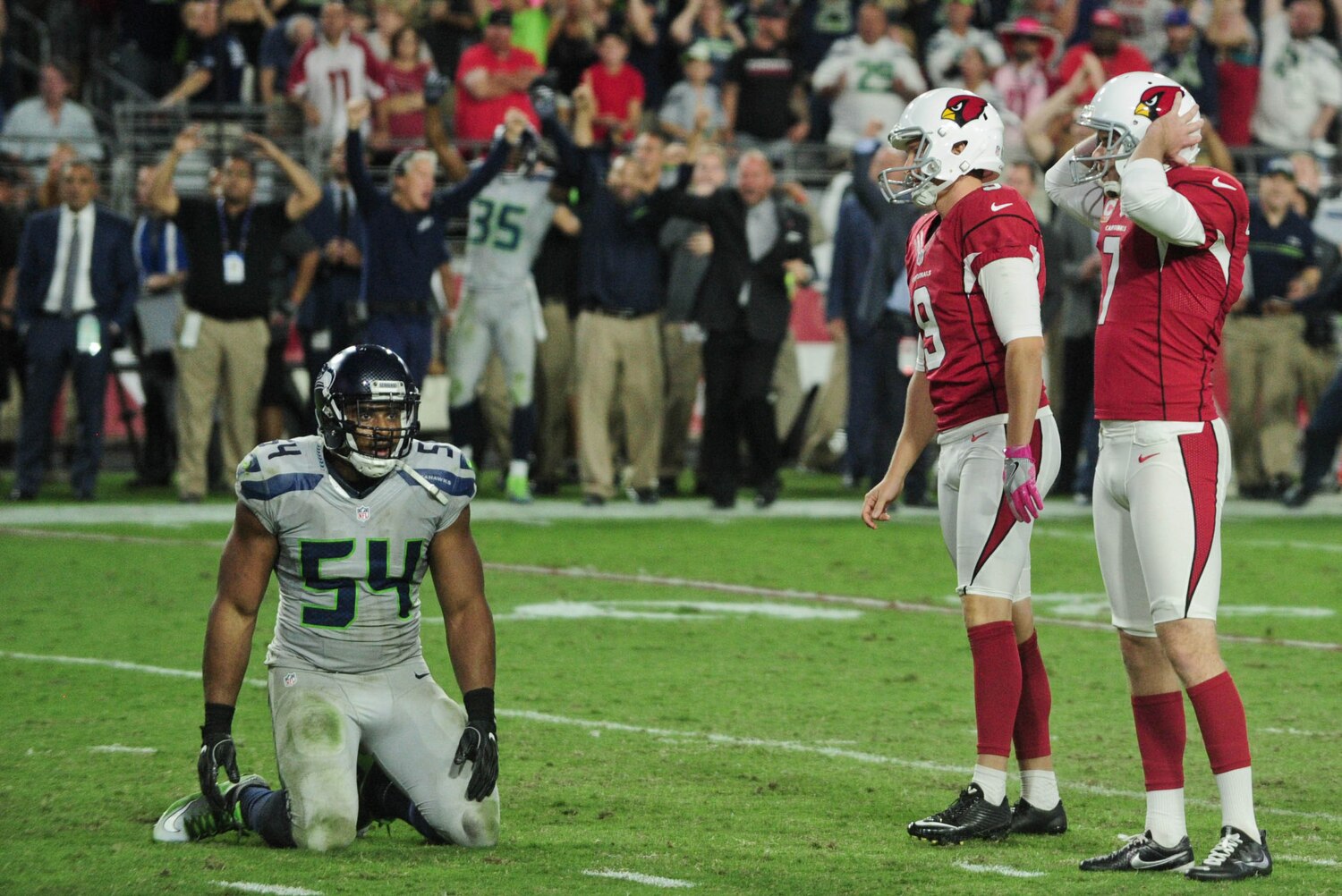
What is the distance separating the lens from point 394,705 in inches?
212

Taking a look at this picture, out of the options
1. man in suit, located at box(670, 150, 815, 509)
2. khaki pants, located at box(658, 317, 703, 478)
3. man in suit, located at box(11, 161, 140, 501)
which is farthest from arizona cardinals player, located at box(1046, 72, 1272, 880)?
man in suit, located at box(11, 161, 140, 501)

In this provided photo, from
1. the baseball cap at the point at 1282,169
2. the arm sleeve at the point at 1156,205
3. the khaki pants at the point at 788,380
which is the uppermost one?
the baseball cap at the point at 1282,169

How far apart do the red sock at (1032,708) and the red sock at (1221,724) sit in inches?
24.7

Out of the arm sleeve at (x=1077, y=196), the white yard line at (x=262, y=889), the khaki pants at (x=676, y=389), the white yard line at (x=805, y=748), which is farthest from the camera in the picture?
the khaki pants at (x=676, y=389)

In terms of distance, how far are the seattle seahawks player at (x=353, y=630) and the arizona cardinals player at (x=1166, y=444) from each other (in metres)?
1.59

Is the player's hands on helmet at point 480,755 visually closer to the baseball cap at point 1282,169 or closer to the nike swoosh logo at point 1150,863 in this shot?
the nike swoosh logo at point 1150,863

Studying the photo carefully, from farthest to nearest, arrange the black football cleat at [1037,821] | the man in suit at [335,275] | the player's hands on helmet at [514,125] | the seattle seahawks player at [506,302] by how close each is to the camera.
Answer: the man in suit at [335,275] < the seattle seahawks player at [506,302] < the player's hands on helmet at [514,125] < the black football cleat at [1037,821]

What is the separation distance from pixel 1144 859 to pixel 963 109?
196 cm

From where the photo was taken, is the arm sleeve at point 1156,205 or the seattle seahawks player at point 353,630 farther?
the seattle seahawks player at point 353,630

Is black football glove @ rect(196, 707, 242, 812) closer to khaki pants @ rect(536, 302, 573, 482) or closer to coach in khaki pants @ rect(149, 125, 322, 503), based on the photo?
coach in khaki pants @ rect(149, 125, 322, 503)

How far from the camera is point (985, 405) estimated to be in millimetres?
5551

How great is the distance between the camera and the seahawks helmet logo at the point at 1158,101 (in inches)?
203

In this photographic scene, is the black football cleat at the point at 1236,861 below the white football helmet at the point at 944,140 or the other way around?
below

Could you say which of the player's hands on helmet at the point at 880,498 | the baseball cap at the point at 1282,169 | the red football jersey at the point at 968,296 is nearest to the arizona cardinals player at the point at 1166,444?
the red football jersey at the point at 968,296
